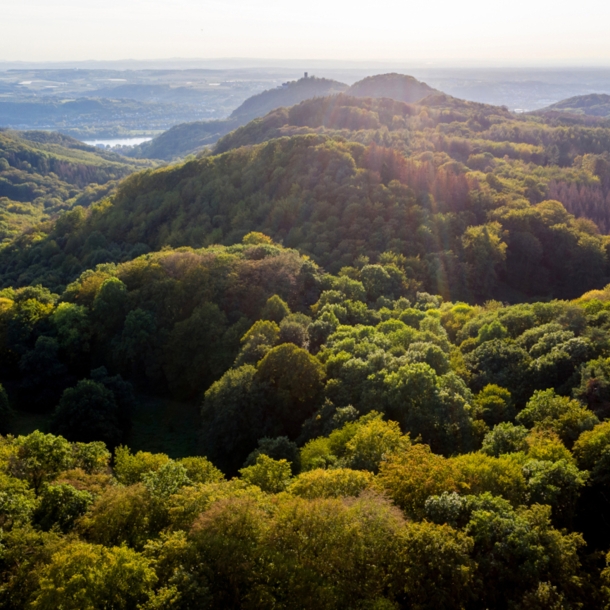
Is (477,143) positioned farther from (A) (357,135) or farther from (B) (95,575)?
(B) (95,575)

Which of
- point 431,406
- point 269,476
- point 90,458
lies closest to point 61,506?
point 90,458

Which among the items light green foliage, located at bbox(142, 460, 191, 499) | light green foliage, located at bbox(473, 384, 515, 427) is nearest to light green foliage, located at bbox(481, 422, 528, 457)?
light green foliage, located at bbox(473, 384, 515, 427)

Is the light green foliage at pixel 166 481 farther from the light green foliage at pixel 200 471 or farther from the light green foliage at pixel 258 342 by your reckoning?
the light green foliage at pixel 258 342

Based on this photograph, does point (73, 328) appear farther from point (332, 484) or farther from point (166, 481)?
point (332, 484)

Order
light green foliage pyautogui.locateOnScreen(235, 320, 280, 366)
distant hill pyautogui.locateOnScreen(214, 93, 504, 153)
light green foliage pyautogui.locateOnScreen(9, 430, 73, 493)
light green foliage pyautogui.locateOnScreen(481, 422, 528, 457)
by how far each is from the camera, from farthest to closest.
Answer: distant hill pyautogui.locateOnScreen(214, 93, 504, 153) → light green foliage pyautogui.locateOnScreen(235, 320, 280, 366) → light green foliage pyautogui.locateOnScreen(481, 422, 528, 457) → light green foliage pyautogui.locateOnScreen(9, 430, 73, 493)

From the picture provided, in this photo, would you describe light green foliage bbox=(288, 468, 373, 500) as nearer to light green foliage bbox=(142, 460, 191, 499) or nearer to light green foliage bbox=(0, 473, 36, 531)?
light green foliage bbox=(142, 460, 191, 499)

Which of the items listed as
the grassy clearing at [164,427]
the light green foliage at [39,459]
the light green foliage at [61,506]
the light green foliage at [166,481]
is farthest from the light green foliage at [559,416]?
the light green foliage at [39,459]

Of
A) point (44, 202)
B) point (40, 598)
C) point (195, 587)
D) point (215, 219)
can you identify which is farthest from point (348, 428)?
point (44, 202)
